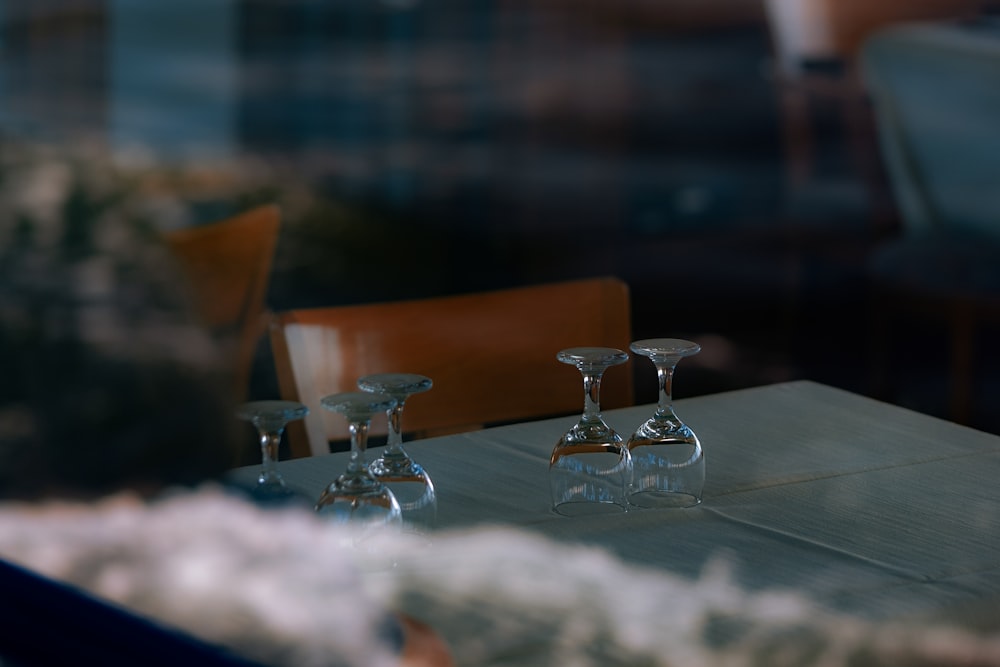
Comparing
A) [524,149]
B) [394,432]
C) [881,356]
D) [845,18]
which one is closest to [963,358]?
[881,356]

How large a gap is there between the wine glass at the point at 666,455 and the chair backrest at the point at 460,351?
38 centimetres

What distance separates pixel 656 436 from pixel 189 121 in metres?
2.17

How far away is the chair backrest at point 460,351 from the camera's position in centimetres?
112

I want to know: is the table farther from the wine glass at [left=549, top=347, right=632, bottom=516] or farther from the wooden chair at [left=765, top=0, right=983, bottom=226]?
the wooden chair at [left=765, top=0, right=983, bottom=226]

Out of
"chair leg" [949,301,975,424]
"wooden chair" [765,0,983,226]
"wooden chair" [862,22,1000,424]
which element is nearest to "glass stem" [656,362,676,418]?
"chair leg" [949,301,975,424]

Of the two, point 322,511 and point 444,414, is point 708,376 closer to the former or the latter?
point 444,414

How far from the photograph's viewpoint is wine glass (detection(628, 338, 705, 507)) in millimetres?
778

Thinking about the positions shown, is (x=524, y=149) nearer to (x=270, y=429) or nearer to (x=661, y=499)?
(x=661, y=499)

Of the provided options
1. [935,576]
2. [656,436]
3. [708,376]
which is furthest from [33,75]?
[935,576]

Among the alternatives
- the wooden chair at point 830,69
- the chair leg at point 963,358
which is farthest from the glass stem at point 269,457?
the wooden chair at point 830,69

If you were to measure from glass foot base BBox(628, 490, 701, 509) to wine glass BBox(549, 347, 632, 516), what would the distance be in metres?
0.02

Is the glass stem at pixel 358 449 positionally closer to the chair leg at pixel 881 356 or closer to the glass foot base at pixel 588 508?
the glass foot base at pixel 588 508

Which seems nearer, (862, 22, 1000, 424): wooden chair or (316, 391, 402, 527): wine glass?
(316, 391, 402, 527): wine glass

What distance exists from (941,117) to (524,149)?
0.97 meters
